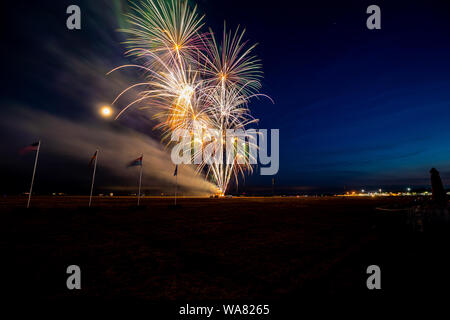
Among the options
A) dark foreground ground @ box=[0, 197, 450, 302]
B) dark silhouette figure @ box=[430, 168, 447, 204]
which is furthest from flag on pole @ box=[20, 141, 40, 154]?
dark silhouette figure @ box=[430, 168, 447, 204]

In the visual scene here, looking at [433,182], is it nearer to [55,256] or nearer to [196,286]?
[196,286]

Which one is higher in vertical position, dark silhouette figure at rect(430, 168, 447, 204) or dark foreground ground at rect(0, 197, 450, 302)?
dark silhouette figure at rect(430, 168, 447, 204)

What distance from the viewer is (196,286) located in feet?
13.7

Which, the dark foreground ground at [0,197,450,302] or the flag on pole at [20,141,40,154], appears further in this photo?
the flag on pole at [20,141,40,154]

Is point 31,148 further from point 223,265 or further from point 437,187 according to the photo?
point 437,187

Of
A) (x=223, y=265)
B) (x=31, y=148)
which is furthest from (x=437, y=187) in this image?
(x=31, y=148)

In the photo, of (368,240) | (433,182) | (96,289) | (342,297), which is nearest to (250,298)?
(342,297)

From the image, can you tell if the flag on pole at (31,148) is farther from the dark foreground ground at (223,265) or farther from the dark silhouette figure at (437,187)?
the dark silhouette figure at (437,187)

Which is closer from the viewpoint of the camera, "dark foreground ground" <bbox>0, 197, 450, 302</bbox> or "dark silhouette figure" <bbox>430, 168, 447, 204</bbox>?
"dark foreground ground" <bbox>0, 197, 450, 302</bbox>

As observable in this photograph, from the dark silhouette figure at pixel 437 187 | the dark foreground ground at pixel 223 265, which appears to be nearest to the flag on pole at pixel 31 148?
the dark foreground ground at pixel 223 265

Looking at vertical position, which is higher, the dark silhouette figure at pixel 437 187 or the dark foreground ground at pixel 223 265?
the dark silhouette figure at pixel 437 187

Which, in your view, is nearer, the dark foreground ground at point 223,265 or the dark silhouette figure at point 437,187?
the dark foreground ground at point 223,265

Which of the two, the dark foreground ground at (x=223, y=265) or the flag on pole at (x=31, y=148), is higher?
the flag on pole at (x=31, y=148)

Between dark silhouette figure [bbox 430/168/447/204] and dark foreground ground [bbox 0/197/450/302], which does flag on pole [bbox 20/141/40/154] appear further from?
dark silhouette figure [bbox 430/168/447/204]
